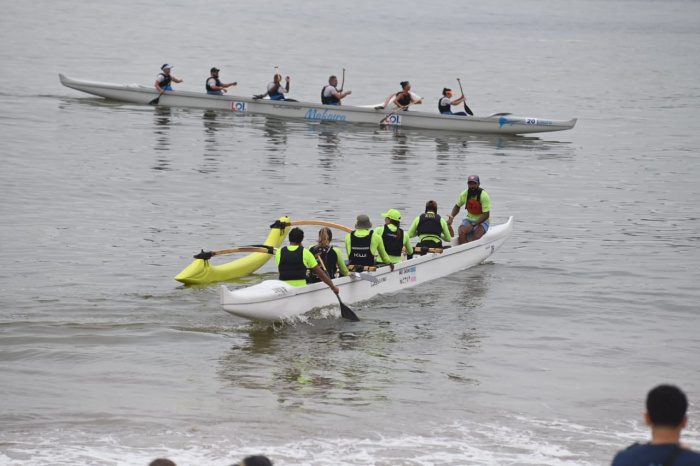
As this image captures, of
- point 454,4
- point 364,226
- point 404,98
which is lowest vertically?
point 364,226

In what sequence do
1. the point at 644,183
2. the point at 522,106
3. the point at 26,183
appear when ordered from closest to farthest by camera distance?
the point at 26,183, the point at 644,183, the point at 522,106

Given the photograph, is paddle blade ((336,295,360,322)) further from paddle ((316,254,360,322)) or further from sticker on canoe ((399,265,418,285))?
sticker on canoe ((399,265,418,285))

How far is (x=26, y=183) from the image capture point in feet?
97.3

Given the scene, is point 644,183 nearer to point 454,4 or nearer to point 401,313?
point 401,313

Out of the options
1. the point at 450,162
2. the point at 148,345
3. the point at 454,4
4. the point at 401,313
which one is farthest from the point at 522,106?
the point at 454,4

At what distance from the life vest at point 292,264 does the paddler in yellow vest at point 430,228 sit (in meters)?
3.69

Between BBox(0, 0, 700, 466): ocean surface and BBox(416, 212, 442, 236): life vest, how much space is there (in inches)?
43.9

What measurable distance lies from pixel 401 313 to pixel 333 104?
23218mm

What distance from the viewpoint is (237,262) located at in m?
20.0

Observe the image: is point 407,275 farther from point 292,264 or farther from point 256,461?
point 256,461

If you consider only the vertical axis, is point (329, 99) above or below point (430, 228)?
above

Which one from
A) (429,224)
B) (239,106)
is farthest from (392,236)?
(239,106)

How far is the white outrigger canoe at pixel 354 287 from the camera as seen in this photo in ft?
52.3

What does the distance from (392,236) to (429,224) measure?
4.80 feet
